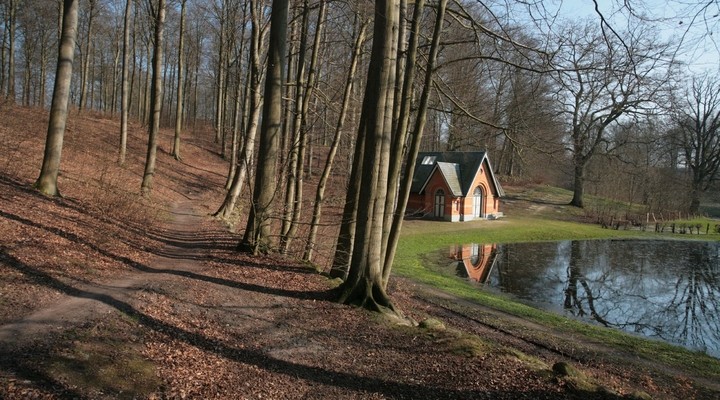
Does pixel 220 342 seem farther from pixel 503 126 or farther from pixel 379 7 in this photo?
pixel 503 126

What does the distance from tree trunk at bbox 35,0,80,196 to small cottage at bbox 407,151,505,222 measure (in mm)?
27289

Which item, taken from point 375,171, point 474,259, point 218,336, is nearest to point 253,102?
point 375,171

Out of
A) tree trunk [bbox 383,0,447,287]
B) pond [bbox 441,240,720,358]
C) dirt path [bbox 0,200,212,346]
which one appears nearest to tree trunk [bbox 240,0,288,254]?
dirt path [bbox 0,200,212,346]

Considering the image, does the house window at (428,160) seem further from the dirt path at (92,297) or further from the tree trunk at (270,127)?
the dirt path at (92,297)

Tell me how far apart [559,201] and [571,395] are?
172ft

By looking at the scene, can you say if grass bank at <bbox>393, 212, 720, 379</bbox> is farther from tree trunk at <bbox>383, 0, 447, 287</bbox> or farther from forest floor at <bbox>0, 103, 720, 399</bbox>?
tree trunk at <bbox>383, 0, 447, 287</bbox>

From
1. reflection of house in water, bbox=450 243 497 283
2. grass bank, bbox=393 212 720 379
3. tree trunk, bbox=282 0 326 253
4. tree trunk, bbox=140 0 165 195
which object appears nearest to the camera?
grass bank, bbox=393 212 720 379

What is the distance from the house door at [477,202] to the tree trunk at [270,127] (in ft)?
101

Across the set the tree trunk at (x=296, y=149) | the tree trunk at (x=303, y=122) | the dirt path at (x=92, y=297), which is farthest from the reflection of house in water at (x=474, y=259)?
the dirt path at (x=92, y=297)

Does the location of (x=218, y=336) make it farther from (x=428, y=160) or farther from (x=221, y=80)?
(x=428, y=160)

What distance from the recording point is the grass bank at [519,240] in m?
11.5

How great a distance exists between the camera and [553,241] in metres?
33.5

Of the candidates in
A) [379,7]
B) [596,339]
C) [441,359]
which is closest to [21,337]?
[441,359]

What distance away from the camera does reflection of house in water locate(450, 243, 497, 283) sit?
21.7 metres
